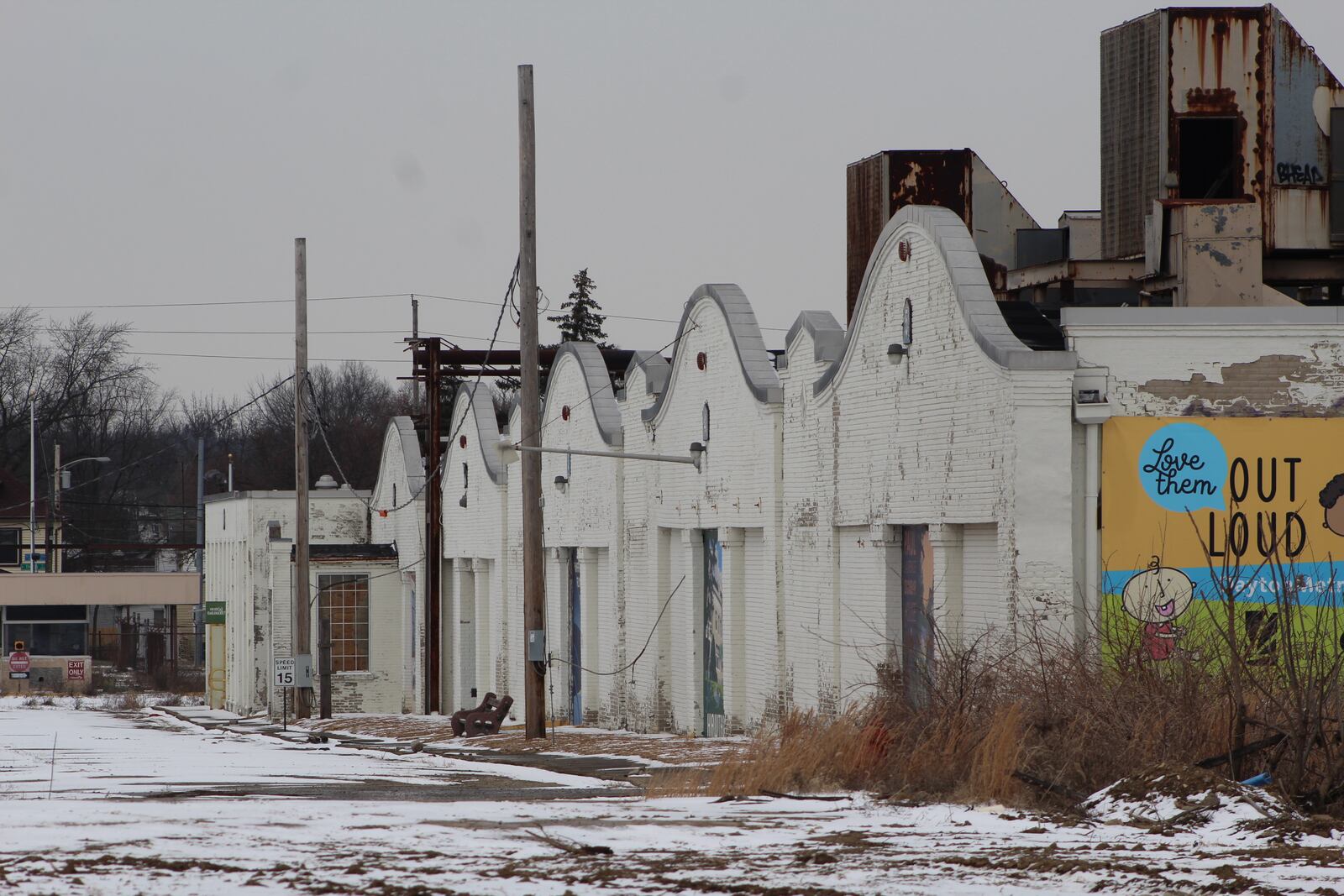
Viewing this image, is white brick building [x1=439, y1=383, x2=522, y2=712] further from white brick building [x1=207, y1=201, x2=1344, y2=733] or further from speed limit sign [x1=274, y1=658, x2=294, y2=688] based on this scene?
speed limit sign [x1=274, y1=658, x2=294, y2=688]

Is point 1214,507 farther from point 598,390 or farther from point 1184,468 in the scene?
point 598,390

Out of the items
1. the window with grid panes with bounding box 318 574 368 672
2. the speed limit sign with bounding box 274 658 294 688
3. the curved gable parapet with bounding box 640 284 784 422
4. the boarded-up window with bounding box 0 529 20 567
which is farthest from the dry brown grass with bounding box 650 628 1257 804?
the boarded-up window with bounding box 0 529 20 567

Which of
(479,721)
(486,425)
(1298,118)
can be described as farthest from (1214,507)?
(486,425)

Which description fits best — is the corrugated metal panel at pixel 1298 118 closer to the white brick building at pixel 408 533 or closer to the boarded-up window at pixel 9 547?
the white brick building at pixel 408 533

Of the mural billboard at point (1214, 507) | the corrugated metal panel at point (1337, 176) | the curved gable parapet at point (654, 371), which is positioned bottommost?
the mural billboard at point (1214, 507)

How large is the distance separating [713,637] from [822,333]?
5.22 meters

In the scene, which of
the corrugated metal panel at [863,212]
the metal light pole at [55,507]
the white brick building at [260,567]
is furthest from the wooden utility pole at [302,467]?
the metal light pole at [55,507]

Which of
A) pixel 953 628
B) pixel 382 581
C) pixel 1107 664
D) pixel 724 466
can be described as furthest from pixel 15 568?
pixel 1107 664

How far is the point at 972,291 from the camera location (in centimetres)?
1778

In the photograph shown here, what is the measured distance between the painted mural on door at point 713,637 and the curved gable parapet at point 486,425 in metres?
9.72

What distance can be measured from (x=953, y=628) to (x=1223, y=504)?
9.42ft

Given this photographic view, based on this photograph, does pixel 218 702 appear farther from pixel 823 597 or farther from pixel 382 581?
pixel 823 597

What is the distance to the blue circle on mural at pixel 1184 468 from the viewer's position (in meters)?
17.1

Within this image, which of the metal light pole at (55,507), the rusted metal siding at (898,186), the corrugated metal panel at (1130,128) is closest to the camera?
the corrugated metal panel at (1130,128)
